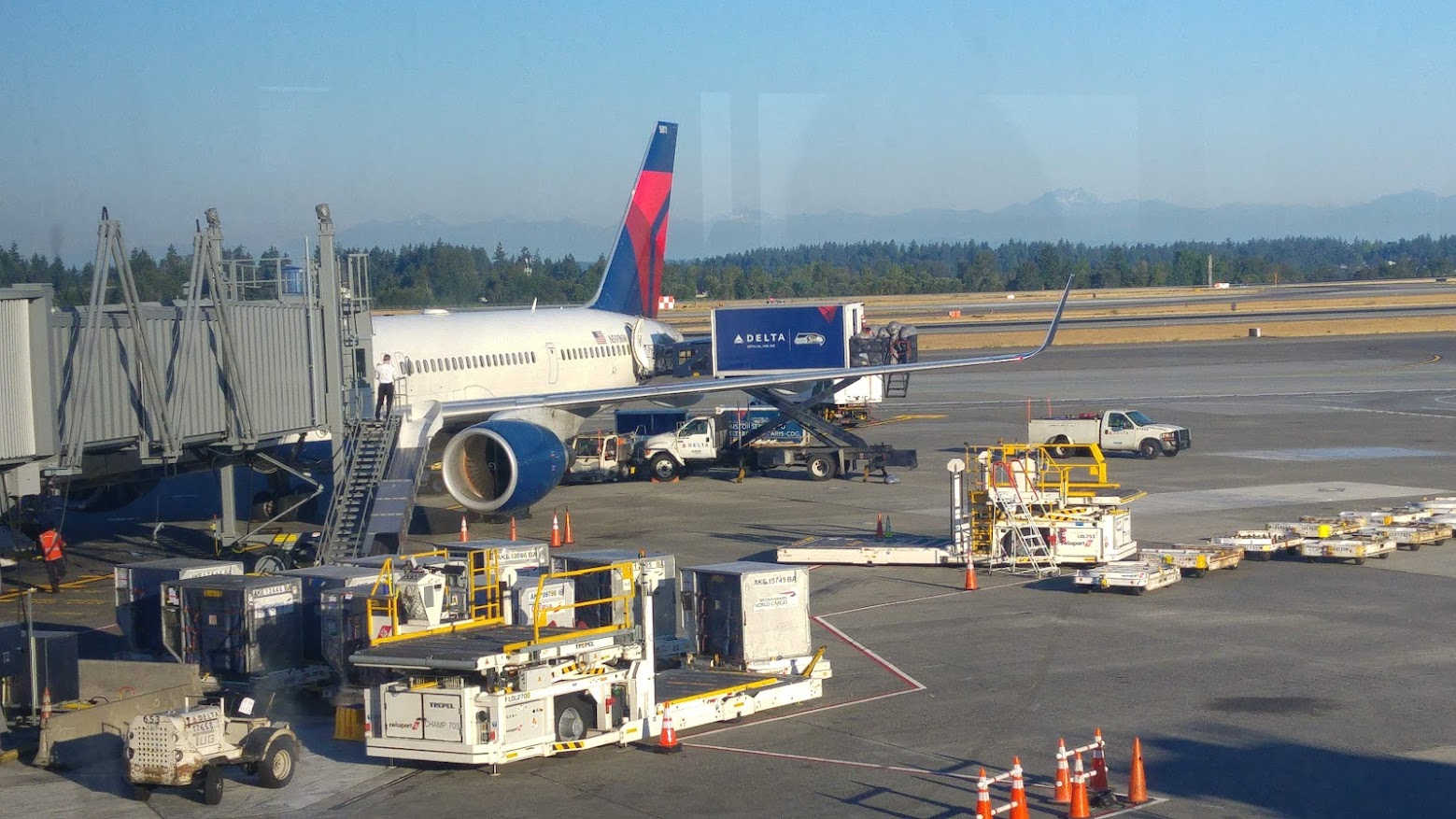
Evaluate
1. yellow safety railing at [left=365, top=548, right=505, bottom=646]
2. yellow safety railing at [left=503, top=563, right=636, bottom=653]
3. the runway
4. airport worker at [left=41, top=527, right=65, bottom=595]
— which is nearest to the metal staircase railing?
the runway

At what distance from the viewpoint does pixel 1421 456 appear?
37312mm

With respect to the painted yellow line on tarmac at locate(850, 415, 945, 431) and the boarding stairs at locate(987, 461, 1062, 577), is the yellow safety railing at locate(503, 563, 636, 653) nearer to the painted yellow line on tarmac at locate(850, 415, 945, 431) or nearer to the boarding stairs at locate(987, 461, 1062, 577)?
the boarding stairs at locate(987, 461, 1062, 577)

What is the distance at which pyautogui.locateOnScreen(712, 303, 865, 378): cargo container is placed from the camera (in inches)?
1583

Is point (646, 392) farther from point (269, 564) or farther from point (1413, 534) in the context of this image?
point (1413, 534)

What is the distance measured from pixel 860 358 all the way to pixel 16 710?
2740 centimetres

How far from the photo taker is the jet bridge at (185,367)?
16938 millimetres

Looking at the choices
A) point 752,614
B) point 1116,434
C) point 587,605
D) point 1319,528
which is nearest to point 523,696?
point 587,605

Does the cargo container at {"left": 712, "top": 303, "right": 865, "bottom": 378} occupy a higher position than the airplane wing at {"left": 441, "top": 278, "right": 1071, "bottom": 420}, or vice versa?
the cargo container at {"left": 712, "top": 303, "right": 865, "bottom": 378}

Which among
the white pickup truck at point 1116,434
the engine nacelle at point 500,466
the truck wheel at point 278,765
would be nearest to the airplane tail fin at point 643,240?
the white pickup truck at point 1116,434

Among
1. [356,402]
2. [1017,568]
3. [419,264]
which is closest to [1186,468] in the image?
[1017,568]

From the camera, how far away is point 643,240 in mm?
41938

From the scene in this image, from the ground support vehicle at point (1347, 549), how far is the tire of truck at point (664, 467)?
16773 millimetres

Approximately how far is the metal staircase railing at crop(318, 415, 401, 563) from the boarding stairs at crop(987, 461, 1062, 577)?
1021cm

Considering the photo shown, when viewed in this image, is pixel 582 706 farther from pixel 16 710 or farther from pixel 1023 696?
pixel 16 710
